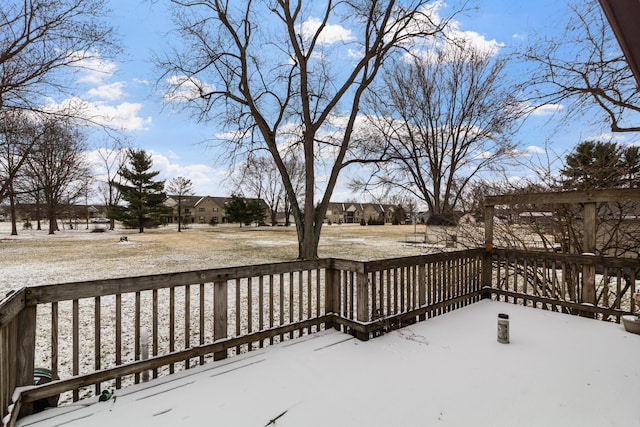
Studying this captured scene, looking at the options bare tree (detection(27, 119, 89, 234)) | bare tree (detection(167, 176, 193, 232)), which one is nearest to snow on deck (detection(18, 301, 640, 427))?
bare tree (detection(27, 119, 89, 234))

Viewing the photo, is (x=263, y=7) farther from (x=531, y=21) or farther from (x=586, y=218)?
(x=586, y=218)

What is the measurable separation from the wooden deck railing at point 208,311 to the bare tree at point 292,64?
274 inches

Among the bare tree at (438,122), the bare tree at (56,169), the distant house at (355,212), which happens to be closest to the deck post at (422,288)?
the bare tree at (56,169)

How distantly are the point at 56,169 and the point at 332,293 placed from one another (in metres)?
26.6

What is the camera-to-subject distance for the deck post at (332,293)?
3664 millimetres

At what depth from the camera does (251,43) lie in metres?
11.0

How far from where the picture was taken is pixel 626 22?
1.33 metres

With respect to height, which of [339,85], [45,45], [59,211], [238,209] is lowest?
[59,211]

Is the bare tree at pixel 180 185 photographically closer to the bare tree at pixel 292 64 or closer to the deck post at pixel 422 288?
the bare tree at pixel 292 64

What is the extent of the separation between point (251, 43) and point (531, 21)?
8.67 metres

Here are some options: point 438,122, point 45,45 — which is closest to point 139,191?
point 45,45

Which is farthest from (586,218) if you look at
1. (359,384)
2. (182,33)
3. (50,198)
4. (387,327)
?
(50,198)

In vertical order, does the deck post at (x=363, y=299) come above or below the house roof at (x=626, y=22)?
below

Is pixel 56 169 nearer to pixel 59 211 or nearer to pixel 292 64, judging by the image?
pixel 59 211
